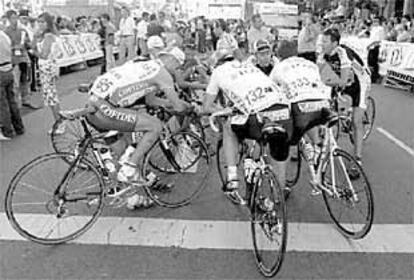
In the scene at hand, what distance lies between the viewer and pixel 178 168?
5473mm

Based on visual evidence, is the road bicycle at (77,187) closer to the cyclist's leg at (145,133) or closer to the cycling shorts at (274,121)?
the cyclist's leg at (145,133)

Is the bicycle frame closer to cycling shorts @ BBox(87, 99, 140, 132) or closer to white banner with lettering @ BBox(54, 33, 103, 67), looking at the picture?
cycling shorts @ BBox(87, 99, 140, 132)

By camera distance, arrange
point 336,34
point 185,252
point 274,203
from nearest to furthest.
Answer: point 274,203
point 185,252
point 336,34

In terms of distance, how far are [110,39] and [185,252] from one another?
42.8ft

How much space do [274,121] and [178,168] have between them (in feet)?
4.80

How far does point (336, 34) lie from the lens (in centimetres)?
609

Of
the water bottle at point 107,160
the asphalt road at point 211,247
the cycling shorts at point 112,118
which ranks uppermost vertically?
the cycling shorts at point 112,118

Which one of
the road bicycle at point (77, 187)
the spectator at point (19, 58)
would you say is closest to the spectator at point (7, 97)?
the spectator at point (19, 58)

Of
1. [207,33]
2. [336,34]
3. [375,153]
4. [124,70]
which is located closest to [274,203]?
[124,70]

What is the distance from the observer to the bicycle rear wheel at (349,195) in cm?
438

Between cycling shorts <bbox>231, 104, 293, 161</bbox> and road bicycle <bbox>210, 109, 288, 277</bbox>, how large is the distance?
91 millimetres

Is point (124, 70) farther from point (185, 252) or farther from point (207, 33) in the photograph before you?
point (207, 33)

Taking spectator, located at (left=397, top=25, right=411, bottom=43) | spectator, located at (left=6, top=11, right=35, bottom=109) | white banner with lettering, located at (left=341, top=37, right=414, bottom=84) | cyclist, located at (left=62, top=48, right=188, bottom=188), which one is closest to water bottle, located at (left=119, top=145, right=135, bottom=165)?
cyclist, located at (left=62, top=48, right=188, bottom=188)

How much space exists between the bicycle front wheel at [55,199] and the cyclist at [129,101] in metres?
0.36
